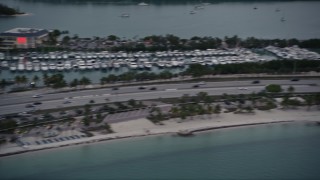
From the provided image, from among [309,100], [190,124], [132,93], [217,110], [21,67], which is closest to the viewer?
[190,124]

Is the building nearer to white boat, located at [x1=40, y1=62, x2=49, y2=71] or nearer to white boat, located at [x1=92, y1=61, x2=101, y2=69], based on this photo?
white boat, located at [x1=40, y1=62, x2=49, y2=71]

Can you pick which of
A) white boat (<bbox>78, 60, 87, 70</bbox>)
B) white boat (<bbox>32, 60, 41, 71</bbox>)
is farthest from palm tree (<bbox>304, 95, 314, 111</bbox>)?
white boat (<bbox>32, 60, 41, 71</bbox>)

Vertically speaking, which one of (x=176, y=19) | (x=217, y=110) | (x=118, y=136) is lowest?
(x=118, y=136)

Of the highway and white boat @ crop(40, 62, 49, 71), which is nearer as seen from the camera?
the highway

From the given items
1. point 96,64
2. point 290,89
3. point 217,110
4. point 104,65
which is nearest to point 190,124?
point 217,110

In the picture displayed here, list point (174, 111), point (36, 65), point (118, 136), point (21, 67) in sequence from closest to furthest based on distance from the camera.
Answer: point (118, 136), point (174, 111), point (21, 67), point (36, 65)

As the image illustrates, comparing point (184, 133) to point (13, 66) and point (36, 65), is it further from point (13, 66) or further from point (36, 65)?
point (13, 66)
